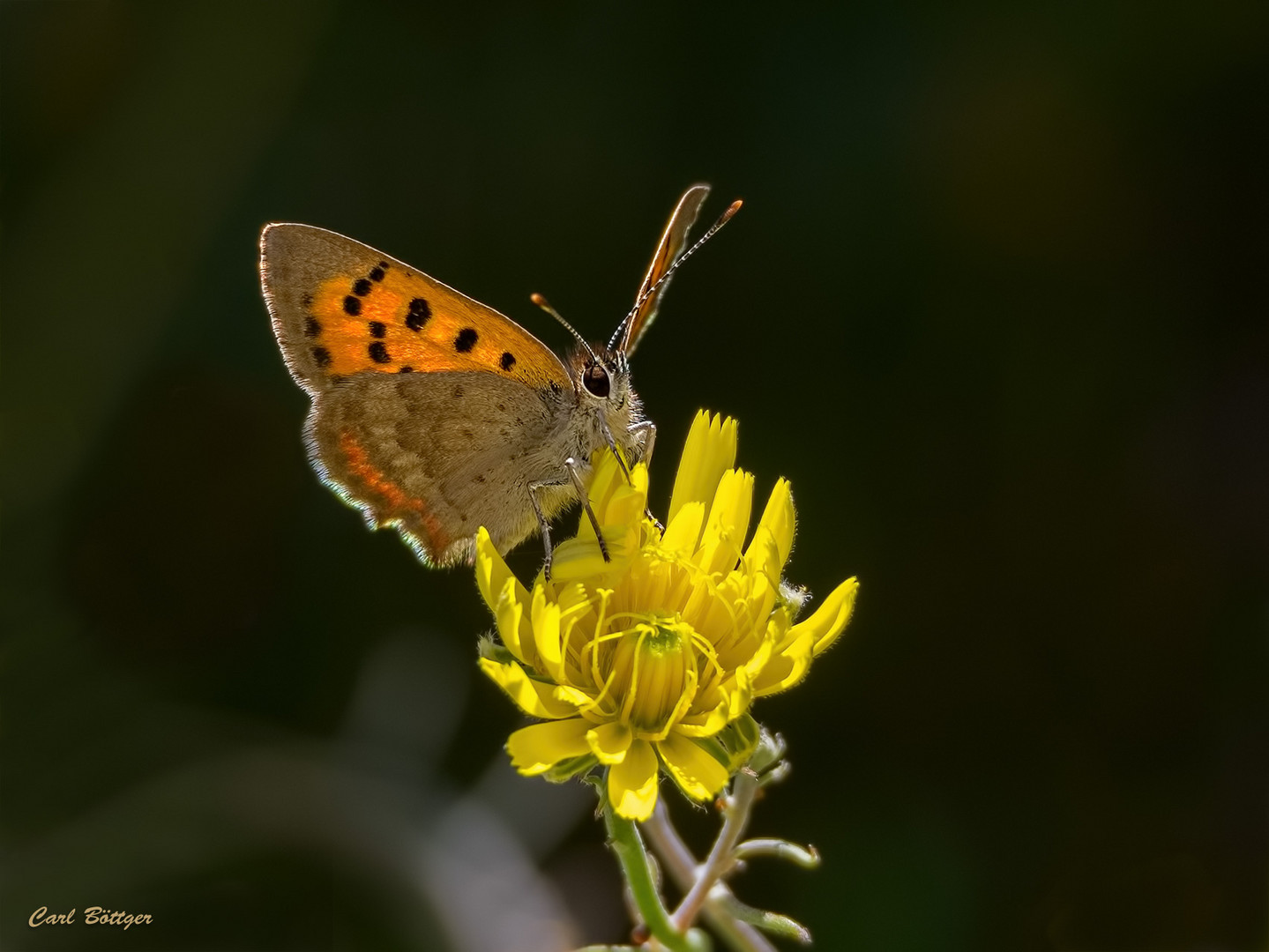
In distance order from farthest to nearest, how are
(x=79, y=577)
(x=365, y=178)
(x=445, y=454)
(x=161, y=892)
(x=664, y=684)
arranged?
1. (x=365, y=178)
2. (x=79, y=577)
3. (x=161, y=892)
4. (x=445, y=454)
5. (x=664, y=684)

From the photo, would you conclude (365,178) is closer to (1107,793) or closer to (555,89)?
(555,89)

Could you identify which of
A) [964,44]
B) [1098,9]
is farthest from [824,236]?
[1098,9]

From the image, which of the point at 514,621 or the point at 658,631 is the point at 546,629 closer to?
the point at 514,621

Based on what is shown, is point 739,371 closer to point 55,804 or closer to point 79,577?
point 79,577

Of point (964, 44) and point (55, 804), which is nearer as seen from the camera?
point (55, 804)

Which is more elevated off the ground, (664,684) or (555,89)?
(555,89)

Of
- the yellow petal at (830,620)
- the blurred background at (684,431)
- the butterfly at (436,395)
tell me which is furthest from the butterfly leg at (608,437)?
the blurred background at (684,431)

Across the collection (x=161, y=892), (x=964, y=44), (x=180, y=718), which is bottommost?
(x=161, y=892)

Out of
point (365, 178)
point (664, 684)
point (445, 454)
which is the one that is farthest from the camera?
point (365, 178)
